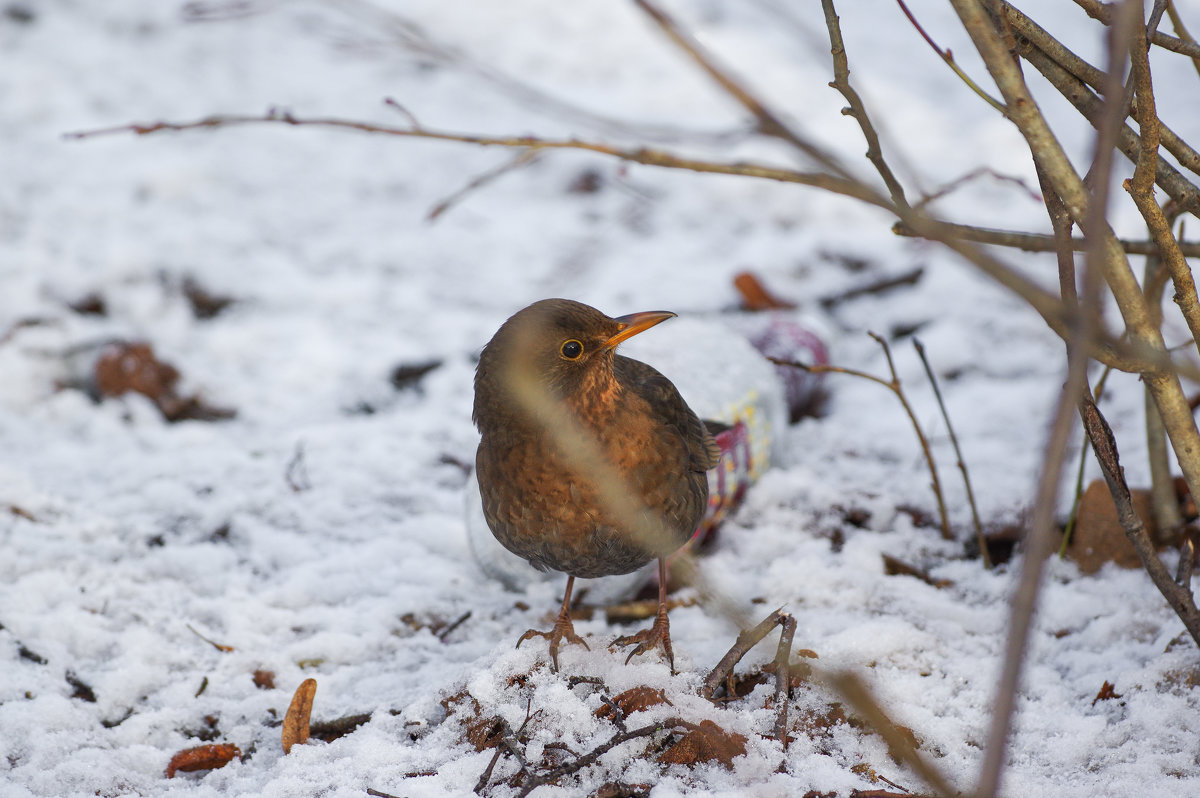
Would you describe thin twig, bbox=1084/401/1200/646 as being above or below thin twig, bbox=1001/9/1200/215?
below

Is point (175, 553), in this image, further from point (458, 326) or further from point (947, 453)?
point (947, 453)

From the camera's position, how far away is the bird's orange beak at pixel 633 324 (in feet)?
7.39

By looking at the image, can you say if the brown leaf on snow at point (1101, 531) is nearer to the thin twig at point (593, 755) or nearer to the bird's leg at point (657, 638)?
the bird's leg at point (657, 638)

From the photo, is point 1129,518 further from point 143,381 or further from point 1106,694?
point 143,381

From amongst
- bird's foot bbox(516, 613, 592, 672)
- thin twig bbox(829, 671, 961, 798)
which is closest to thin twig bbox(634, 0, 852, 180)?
thin twig bbox(829, 671, 961, 798)

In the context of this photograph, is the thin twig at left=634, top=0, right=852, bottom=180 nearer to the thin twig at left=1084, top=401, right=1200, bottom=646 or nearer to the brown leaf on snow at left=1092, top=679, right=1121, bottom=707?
the thin twig at left=1084, top=401, right=1200, bottom=646

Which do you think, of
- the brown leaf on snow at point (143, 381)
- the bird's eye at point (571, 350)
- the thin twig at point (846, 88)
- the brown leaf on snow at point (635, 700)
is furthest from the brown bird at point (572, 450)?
the brown leaf on snow at point (143, 381)

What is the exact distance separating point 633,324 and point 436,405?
72.6 inches

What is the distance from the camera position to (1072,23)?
245 inches

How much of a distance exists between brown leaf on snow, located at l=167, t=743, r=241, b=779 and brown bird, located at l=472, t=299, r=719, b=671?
0.80 metres

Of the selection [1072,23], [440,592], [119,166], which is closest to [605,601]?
[440,592]

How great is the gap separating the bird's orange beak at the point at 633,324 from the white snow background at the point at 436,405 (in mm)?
615

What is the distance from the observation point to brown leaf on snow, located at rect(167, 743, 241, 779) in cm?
213

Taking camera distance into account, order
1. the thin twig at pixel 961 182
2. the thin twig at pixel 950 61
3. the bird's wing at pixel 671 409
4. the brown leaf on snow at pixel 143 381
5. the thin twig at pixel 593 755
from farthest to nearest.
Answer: the brown leaf on snow at pixel 143 381 < the bird's wing at pixel 671 409 < the thin twig at pixel 593 755 < the thin twig at pixel 961 182 < the thin twig at pixel 950 61
